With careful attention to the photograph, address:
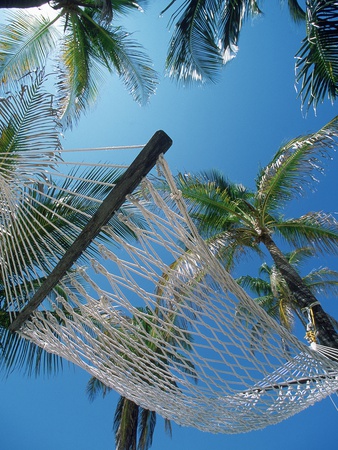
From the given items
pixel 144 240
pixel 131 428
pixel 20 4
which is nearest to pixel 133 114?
pixel 131 428

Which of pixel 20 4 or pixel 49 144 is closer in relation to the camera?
pixel 20 4

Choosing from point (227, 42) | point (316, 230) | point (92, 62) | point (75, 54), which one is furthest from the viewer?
point (92, 62)

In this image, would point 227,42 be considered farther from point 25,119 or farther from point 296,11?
point 25,119

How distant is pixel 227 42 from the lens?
5.75 meters

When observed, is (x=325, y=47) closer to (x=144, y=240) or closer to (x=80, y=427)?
(x=144, y=240)

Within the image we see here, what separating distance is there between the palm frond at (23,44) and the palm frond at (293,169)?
12.5ft

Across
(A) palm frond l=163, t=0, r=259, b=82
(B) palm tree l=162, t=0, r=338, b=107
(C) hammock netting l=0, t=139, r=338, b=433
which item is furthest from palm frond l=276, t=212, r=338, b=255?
(C) hammock netting l=0, t=139, r=338, b=433

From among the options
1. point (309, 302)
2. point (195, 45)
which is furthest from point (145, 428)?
point (195, 45)

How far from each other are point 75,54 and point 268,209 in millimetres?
3727

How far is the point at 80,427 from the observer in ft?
45.3

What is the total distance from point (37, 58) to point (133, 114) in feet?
16.3

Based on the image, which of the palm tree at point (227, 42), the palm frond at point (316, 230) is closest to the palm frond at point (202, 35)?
the palm tree at point (227, 42)

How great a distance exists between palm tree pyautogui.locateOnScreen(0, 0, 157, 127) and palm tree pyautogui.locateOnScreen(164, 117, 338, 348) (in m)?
2.01

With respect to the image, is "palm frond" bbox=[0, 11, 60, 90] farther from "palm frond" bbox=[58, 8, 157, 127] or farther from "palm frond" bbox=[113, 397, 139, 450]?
"palm frond" bbox=[113, 397, 139, 450]
